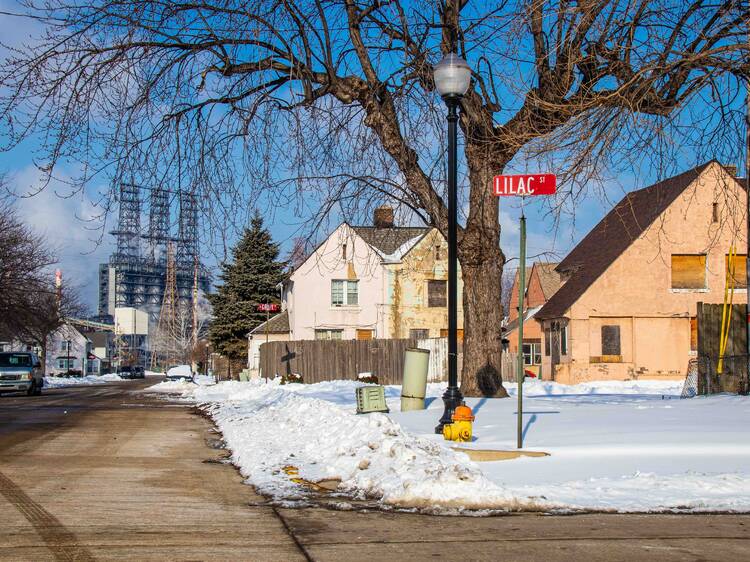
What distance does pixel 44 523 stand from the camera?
7336 mm

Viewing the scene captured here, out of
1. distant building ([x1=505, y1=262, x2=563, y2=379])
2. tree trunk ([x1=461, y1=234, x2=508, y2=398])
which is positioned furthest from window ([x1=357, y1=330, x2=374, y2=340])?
tree trunk ([x1=461, y1=234, x2=508, y2=398])

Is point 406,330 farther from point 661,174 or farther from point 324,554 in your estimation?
point 324,554

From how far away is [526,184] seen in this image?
400 inches

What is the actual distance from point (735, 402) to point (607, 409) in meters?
2.21

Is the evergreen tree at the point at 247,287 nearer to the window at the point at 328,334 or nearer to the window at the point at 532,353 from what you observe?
the window at the point at 328,334

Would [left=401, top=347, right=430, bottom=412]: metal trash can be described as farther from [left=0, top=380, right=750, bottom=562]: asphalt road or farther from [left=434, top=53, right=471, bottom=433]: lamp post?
[left=0, top=380, right=750, bottom=562]: asphalt road

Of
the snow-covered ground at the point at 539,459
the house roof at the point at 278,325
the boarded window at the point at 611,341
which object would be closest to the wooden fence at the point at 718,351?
the snow-covered ground at the point at 539,459

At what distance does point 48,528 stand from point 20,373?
107ft

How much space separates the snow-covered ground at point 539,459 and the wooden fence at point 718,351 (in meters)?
3.82

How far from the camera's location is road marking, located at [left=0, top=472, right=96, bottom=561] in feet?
20.3

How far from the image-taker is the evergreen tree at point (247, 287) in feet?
204

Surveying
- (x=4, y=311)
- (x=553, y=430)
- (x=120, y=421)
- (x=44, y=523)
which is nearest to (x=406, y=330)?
(x=4, y=311)

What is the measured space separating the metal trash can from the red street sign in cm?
555

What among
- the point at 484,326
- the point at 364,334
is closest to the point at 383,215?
the point at 484,326
